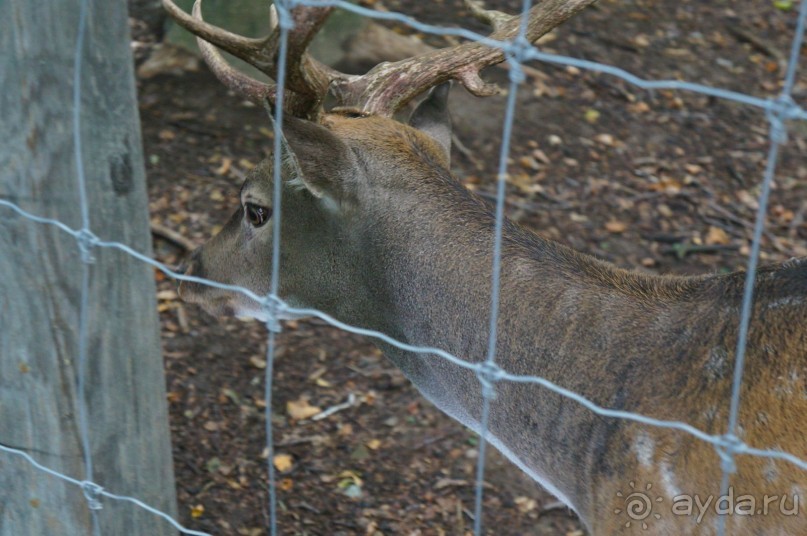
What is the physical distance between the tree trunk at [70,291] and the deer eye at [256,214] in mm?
587

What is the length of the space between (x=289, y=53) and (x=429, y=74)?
59cm

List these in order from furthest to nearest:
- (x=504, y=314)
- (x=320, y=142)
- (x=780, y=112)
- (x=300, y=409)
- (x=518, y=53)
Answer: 1. (x=300, y=409)
2. (x=320, y=142)
3. (x=504, y=314)
4. (x=518, y=53)
5. (x=780, y=112)

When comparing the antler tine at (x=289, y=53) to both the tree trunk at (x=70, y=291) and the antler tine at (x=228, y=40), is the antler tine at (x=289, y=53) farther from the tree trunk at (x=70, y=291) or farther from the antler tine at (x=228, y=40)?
the tree trunk at (x=70, y=291)

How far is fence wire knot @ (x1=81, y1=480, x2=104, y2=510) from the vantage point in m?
2.39

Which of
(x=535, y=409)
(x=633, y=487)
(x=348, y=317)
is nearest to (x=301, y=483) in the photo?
(x=348, y=317)

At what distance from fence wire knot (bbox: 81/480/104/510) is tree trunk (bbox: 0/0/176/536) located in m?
Result: 0.04

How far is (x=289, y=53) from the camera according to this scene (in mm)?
2578

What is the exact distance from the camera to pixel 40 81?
2166 mm

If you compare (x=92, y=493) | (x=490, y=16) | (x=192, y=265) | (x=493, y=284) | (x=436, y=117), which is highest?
(x=490, y=16)

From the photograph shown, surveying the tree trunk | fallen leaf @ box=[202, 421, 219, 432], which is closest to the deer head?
the tree trunk

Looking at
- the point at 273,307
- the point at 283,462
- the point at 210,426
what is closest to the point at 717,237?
the point at 283,462

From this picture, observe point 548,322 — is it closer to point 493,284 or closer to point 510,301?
point 510,301

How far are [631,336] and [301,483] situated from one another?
1.80m

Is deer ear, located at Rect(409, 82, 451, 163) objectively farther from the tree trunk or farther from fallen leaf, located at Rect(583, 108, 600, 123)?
fallen leaf, located at Rect(583, 108, 600, 123)
